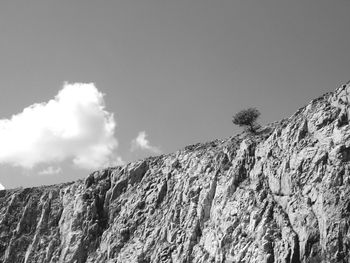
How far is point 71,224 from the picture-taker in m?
69.6

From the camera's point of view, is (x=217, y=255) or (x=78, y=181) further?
(x=78, y=181)

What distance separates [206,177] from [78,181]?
26258 millimetres

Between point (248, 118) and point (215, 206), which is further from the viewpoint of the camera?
point (248, 118)

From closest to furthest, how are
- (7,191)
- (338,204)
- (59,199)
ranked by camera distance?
(338,204), (59,199), (7,191)

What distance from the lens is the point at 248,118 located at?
6669cm

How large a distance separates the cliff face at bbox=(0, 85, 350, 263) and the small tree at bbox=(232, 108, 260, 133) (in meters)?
2.37

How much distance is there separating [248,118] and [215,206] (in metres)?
16.1

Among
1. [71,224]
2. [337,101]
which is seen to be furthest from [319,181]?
[71,224]

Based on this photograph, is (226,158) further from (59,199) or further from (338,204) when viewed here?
(59,199)

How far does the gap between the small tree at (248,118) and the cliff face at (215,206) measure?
237 centimetres

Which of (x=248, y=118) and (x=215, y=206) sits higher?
(x=248, y=118)

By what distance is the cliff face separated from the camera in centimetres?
4572

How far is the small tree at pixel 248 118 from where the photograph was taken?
66.6 meters

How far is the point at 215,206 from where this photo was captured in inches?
2200
